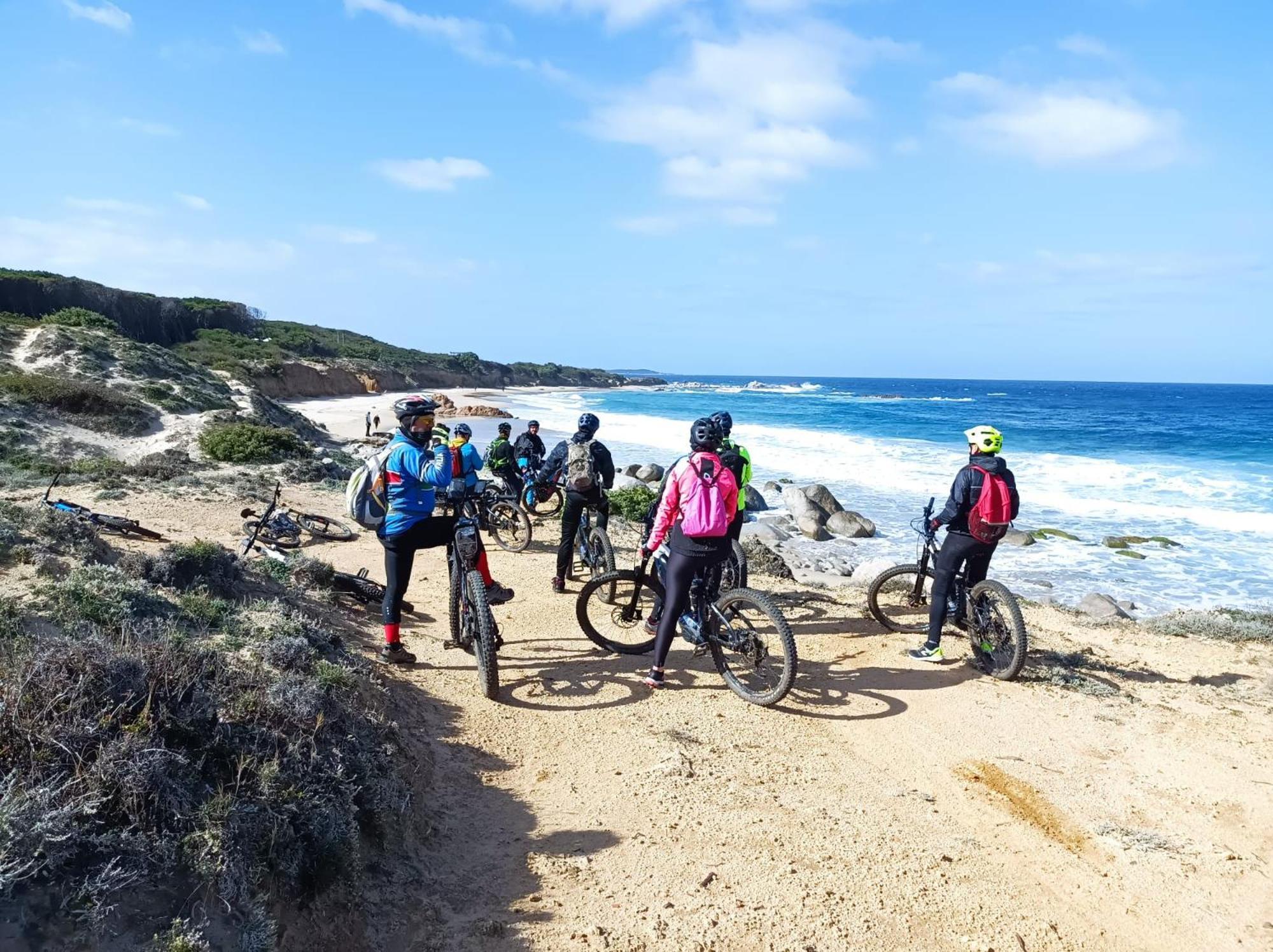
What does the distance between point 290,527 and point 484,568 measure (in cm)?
508

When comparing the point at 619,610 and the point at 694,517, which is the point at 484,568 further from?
the point at 694,517

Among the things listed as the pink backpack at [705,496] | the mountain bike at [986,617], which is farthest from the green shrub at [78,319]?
the mountain bike at [986,617]

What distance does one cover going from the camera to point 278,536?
9.58 metres

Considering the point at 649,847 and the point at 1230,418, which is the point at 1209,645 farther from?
the point at 1230,418

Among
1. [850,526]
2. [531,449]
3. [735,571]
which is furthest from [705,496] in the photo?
[850,526]

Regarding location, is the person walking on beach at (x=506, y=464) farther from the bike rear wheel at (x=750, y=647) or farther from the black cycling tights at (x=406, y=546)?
the bike rear wheel at (x=750, y=647)

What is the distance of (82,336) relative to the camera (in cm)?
2430

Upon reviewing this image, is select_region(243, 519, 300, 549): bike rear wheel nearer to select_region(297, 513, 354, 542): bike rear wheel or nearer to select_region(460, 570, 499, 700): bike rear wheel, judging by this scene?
select_region(297, 513, 354, 542): bike rear wheel

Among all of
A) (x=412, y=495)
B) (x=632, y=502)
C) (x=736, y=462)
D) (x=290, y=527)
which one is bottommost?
(x=632, y=502)

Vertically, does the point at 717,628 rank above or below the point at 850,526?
above

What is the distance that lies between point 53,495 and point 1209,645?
15.9 m

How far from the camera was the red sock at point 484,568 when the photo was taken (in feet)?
18.8

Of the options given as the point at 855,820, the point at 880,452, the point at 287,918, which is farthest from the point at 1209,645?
the point at 880,452

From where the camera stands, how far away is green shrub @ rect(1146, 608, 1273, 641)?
891 cm
